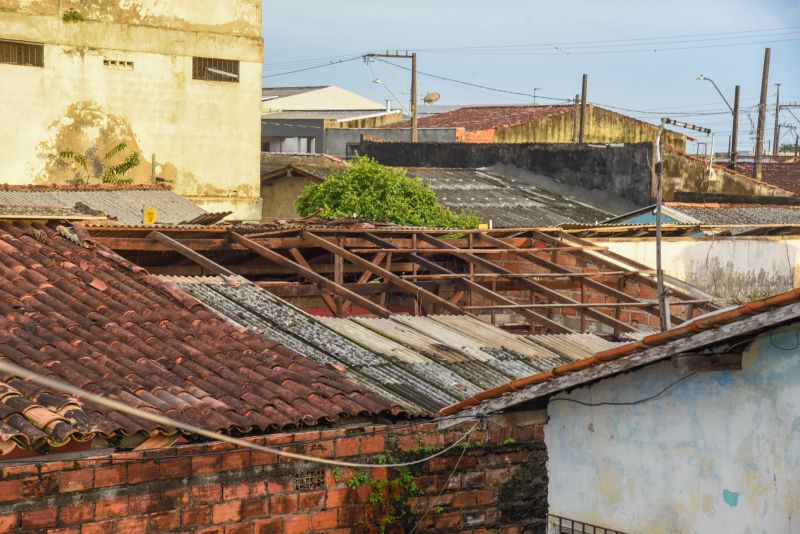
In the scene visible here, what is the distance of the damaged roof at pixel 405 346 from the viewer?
10.5 m

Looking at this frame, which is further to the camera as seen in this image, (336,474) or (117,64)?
(117,64)

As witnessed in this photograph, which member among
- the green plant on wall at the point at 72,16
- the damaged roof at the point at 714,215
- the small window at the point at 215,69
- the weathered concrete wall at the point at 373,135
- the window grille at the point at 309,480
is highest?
the green plant on wall at the point at 72,16

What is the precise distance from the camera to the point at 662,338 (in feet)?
26.1

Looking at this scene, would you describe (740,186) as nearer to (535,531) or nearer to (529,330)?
(529,330)

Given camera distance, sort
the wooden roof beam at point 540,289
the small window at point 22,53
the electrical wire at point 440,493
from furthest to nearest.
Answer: the small window at point 22,53 < the wooden roof beam at point 540,289 < the electrical wire at point 440,493

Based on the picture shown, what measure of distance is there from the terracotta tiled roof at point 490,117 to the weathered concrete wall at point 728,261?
83.5 ft

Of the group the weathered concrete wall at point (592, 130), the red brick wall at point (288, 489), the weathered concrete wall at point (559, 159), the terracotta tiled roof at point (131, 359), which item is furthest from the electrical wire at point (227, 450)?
the weathered concrete wall at point (592, 130)

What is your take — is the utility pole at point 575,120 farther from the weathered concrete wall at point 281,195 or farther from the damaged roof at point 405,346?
the damaged roof at point 405,346

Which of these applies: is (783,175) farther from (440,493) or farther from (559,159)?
(440,493)

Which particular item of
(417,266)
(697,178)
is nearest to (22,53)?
(417,266)

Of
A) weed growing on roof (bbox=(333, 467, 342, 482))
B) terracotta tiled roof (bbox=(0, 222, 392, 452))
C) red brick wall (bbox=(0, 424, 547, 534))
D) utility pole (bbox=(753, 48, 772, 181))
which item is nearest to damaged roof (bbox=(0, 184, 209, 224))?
terracotta tiled roof (bbox=(0, 222, 392, 452))

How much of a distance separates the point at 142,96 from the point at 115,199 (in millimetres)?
7802

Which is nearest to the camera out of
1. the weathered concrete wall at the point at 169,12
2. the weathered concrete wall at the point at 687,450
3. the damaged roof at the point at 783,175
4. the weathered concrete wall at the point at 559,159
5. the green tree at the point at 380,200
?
the weathered concrete wall at the point at 687,450

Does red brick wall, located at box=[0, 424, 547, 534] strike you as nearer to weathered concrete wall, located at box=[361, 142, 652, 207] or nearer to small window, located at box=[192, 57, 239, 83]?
small window, located at box=[192, 57, 239, 83]
